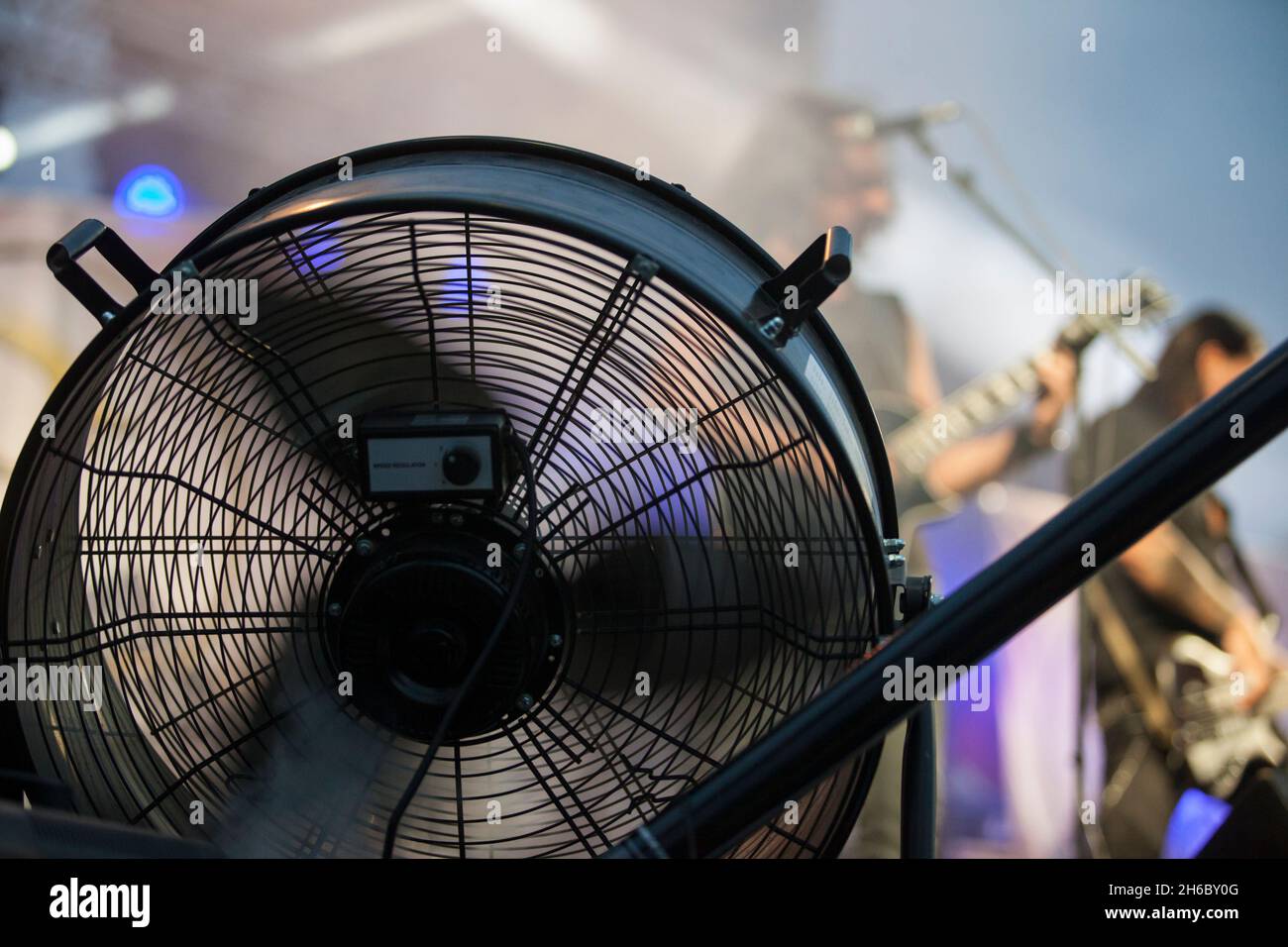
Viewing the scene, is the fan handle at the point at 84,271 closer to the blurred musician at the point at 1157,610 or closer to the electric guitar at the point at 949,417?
the electric guitar at the point at 949,417

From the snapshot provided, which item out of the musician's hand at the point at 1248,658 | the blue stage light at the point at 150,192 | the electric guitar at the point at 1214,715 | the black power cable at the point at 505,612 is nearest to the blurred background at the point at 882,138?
the blue stage light at the point at 150,192

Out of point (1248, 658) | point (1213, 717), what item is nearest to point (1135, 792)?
point (1213, 717)

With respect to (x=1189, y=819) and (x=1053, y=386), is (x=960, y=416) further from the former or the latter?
(x=1189, y=819)

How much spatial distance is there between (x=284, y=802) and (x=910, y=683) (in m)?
0.49

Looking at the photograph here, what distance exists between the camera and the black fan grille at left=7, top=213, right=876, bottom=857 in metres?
0.73

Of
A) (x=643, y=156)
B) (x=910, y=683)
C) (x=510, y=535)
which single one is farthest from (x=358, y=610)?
(x=643, y=156)

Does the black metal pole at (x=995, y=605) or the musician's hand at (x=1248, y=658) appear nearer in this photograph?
A: the black metal pole at (x=995, y=605)

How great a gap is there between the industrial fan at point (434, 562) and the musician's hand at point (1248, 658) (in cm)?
198

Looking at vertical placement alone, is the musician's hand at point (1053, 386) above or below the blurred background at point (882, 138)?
below

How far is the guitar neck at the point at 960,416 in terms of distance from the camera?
2.42m

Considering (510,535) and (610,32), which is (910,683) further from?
(610,32)

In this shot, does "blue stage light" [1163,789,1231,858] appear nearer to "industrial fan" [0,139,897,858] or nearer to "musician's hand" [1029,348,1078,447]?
"musician's hand" [1029,348,1078,447]

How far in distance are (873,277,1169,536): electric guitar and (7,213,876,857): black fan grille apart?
1.70m

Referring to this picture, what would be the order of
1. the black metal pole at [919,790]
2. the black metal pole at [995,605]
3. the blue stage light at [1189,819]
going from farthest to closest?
the blue stage light at [1189,819], the black metal pole at [919,790], the black metal pole at [995,605]
